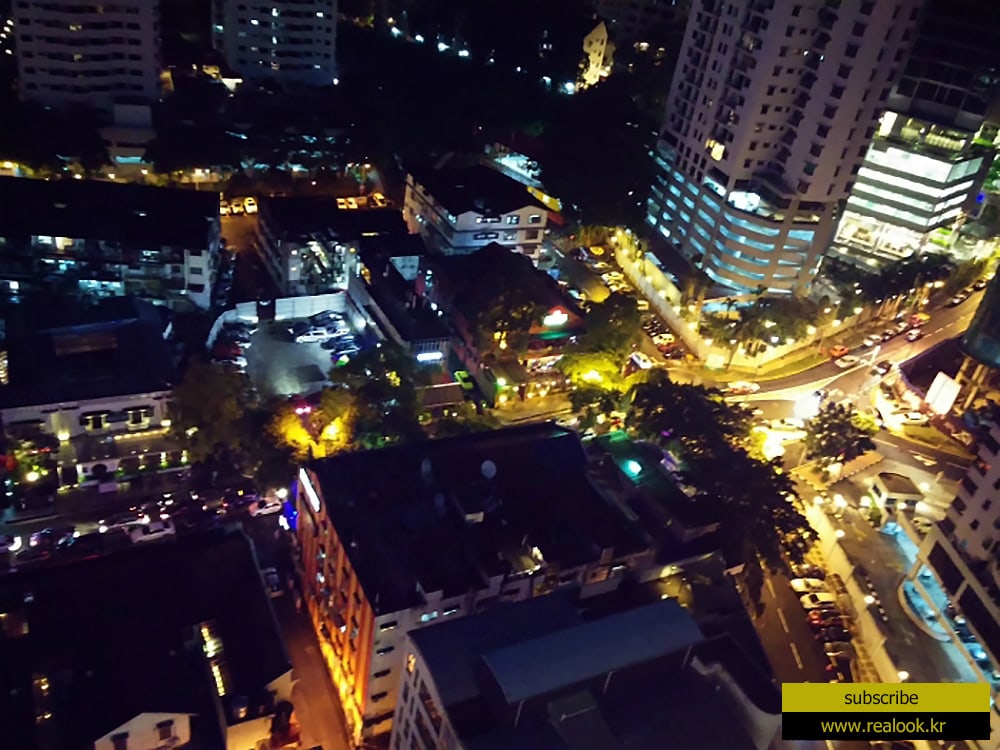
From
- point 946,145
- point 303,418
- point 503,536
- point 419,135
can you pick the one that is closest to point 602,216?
point 419,135

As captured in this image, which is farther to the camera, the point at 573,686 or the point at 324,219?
the point at 324,219

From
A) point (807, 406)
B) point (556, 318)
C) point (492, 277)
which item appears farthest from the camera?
point (807, 406)

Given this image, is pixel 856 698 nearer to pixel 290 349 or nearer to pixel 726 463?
pixel 726 463

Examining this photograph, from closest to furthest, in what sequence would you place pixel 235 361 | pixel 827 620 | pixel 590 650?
pixel 590 650 < pixel 827 620 < pixel 235 361

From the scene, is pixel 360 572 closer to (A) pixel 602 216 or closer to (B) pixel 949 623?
(B) pixel 949 623

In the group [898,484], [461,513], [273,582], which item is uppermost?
[461,513]

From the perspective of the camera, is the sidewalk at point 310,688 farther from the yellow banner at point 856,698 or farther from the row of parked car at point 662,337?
the row of parked car at point 662,337

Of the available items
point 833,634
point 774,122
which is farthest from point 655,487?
point 774,122
